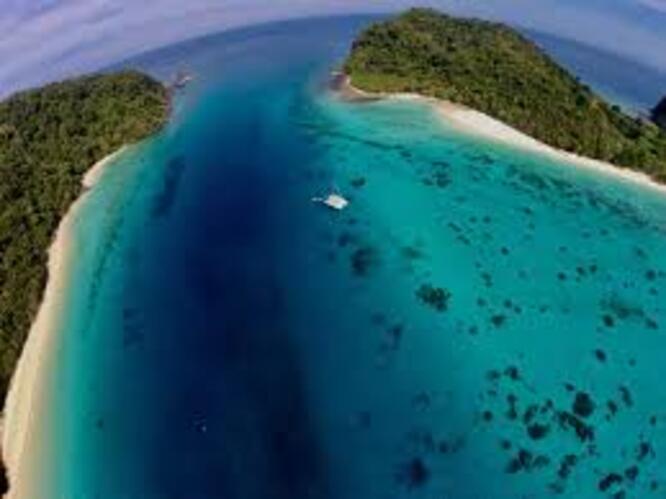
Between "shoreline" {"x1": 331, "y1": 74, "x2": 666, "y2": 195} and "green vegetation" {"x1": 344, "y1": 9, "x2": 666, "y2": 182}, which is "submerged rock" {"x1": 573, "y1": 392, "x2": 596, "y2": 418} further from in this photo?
"green vegetation" {"x1": 344, "y1": 9, "x2": 666, "y2": 182}

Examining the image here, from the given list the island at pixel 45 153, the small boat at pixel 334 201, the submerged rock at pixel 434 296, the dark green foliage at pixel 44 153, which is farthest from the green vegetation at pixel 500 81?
the island at pixel 45 153

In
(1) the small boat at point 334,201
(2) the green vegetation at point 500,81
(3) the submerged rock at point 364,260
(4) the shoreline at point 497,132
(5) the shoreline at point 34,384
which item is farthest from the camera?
(2) the green vegetation at point 500,81

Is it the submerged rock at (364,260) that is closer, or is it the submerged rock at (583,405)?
the submerged rock at (583,405)

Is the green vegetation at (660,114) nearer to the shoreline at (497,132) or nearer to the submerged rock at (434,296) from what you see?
the shoreline at (497,132)

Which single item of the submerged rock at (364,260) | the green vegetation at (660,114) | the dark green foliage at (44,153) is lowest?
the green vegetation at (660,114)

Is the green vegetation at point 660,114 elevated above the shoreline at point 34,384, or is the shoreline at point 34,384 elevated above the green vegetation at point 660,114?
the shoreline at point 34,384

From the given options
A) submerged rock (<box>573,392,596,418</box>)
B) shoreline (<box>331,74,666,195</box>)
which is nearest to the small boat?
shoreline (<box>331,74,666,195</box>)

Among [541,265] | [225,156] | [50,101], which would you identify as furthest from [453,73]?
[50,101]

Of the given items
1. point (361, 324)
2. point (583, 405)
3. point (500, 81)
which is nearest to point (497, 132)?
point (500, 81)
